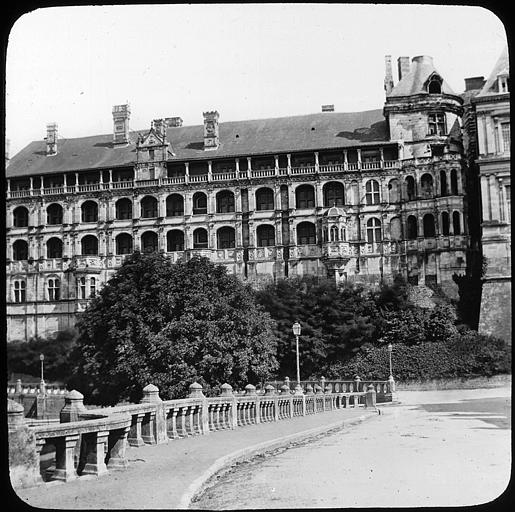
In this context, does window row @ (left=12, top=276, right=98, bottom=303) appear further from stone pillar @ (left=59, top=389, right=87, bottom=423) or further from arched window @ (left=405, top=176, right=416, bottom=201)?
stone pillar @ (left=59, top=389, right=87, bottom=423)

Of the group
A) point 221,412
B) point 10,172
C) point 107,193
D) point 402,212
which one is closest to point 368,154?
point 402,212

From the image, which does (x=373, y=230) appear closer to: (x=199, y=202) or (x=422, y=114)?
(x=422, y=114)

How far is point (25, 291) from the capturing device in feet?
193

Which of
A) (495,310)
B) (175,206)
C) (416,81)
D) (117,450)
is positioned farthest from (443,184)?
(117,450)

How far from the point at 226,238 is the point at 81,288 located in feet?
47.2

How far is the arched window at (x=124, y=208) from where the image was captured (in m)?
68.8

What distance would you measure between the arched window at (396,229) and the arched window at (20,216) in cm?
3045

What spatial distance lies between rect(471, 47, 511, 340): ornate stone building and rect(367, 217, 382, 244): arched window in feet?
31.7

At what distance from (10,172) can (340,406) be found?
39862 mm

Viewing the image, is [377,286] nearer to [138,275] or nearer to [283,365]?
[283,365]

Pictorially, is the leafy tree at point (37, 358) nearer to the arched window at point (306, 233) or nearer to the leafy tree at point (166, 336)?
the leafy tree at point (166, 336)

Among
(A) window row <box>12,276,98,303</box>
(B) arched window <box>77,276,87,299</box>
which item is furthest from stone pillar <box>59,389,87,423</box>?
(A) window row <box>12,276,98,303</box>

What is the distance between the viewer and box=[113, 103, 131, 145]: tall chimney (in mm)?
57500

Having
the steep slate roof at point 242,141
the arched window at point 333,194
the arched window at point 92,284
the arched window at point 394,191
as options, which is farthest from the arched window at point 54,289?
the arched window at point 394,191
